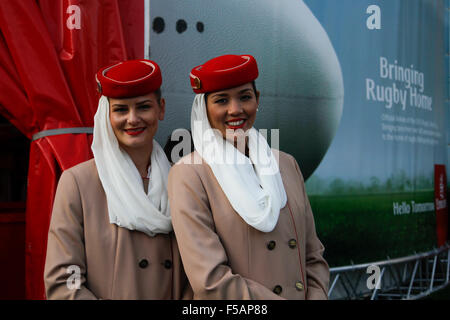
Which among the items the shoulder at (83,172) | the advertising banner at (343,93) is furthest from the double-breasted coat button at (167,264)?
the advertising banner at (343,93)

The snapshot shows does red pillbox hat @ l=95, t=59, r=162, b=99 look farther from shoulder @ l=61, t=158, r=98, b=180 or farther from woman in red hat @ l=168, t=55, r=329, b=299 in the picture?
shoulder @ l=61, t=158, r=98, b=180

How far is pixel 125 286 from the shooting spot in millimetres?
2076

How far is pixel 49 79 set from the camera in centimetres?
284

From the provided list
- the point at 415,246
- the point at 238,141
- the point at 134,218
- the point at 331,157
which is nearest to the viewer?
the point at 134,218

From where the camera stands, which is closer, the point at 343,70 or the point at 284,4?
the point at 284,4

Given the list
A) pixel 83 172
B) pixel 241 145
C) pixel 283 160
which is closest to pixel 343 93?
pixel 283 160

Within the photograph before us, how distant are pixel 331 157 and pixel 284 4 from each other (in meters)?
1.45

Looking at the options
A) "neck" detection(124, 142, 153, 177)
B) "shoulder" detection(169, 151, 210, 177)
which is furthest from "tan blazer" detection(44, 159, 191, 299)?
"shoulder" detection(169, 151, 210, 177)

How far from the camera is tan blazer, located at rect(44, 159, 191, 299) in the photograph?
1986 millimetres

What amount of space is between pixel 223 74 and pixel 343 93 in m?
2.51

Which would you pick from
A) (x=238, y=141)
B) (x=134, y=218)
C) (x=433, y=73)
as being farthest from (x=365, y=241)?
(x=134, y=218)

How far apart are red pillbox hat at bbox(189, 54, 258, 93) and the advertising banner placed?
1.26 metres

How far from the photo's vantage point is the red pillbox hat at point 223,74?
6.93 feet
